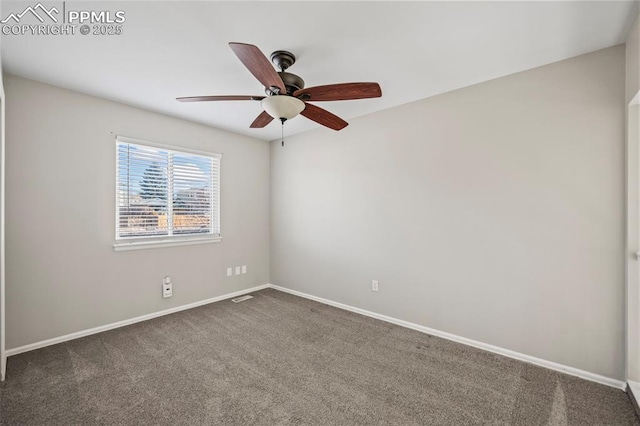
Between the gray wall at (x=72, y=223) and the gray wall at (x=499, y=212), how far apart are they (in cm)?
221

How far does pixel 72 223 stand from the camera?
112 inches

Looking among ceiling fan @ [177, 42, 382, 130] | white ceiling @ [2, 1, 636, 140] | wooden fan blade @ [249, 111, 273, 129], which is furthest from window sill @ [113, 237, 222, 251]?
ceiling fan @ [177, 42, 382, 130]

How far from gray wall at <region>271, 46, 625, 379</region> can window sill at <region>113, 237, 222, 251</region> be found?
1.73m

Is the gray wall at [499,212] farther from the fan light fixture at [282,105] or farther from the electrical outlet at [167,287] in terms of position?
the electrical outlet at [167,287]

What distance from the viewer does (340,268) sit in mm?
3834

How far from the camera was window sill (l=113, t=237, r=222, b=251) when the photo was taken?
10.4ft

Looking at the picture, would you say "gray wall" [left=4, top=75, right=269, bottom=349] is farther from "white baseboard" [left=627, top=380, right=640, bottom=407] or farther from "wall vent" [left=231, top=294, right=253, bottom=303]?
"white baseboard" [left=627, top=380, right=640, bottom=407]

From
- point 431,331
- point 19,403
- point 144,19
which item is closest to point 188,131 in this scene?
point 144,19

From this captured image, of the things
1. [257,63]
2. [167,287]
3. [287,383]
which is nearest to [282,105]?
[257,63]

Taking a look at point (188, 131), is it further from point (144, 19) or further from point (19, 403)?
point (19, 403)

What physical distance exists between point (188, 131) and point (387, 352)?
11.5 feet

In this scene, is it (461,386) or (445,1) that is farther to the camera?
(461,386)

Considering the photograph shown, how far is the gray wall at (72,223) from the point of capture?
256 centimetres

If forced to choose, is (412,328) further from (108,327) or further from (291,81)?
(108,327)
